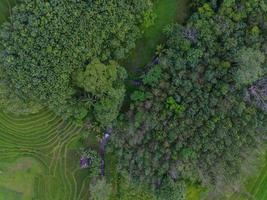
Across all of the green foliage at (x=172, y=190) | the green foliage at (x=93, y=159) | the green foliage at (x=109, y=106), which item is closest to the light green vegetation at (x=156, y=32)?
the green foliage at (x=109, y=106)

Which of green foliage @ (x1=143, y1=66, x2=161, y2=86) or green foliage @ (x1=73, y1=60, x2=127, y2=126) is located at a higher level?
green foliage @ (x1=143, y1=66, x2=161, y2=86)

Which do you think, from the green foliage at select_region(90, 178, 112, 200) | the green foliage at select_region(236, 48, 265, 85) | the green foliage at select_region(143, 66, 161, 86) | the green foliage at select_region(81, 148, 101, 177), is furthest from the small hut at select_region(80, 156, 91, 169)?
the green foliage at select_region(236, 48, 265, 85)

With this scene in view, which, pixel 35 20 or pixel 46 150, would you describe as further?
pixel 46 150

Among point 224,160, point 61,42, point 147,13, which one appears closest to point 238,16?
point 147,13

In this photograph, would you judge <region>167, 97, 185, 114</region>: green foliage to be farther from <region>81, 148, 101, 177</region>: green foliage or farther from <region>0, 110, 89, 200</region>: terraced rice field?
<region>0, 110, 89, 200</region>: terraced rice field

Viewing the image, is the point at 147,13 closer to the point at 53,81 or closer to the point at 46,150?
the point at 53,81

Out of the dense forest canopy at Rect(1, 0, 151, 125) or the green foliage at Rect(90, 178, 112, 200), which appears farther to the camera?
the green foliage at Rect(90, 178, 112, 200)

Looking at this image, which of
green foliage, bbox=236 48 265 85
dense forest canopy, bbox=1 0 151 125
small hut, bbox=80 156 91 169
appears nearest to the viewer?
dense forest canopy, bbox=1 0 151 125

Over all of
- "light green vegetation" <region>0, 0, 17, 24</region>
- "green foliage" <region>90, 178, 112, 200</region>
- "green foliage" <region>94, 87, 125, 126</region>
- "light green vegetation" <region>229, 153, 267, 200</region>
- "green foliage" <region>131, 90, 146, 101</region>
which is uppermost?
"light green vegetation" <region>0, 0, 17, 24</region>
